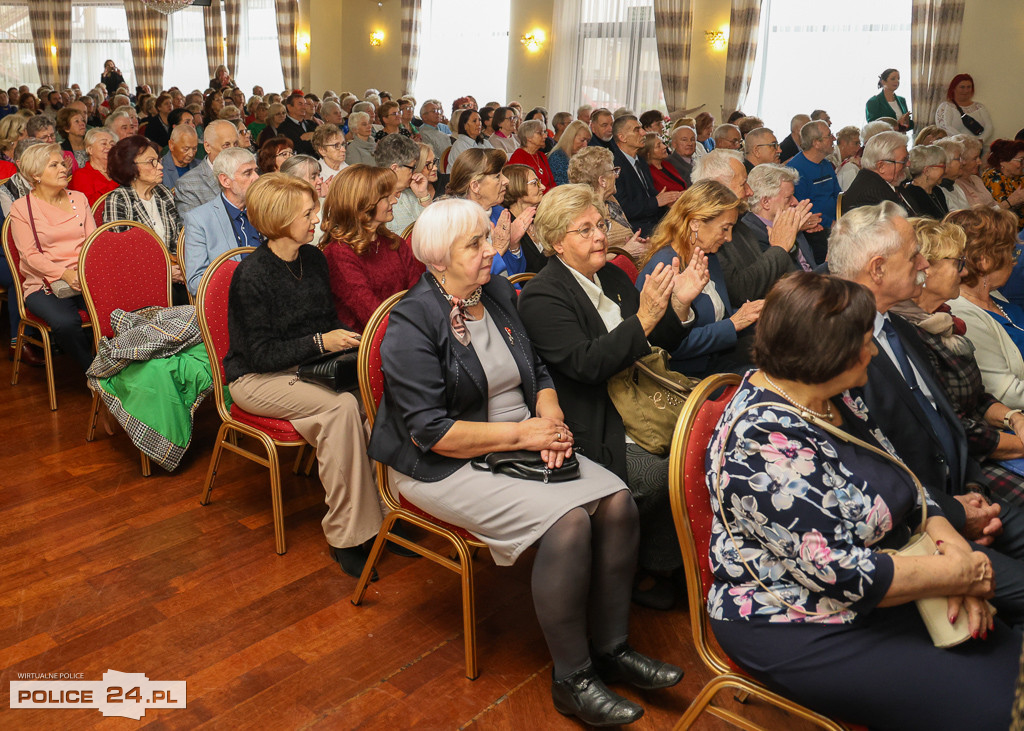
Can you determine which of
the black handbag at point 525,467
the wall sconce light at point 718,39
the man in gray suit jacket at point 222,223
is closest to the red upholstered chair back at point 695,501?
the black handbag at point 525,467

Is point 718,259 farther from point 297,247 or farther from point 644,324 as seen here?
point 297,247

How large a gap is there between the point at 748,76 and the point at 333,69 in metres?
9.29

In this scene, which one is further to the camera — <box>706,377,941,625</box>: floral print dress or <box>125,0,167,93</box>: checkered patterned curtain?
<box>125,0,167,93</box>: checkered patterned curtain

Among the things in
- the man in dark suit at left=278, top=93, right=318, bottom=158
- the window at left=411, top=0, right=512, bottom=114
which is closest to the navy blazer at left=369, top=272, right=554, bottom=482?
the man in dark suit at left=278, top=93, right=318, bottom=158

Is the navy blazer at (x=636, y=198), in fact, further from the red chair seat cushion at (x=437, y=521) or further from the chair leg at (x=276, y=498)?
the red chair seat cushion at (x=437, y=521)

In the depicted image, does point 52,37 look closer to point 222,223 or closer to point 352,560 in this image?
point 222,223

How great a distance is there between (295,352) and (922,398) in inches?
74.1

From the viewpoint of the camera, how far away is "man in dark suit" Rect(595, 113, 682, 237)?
5.98m

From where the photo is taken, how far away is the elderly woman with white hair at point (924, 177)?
5391 millimetres

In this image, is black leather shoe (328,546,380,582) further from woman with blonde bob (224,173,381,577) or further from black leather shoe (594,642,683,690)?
black leather shoe (594,642,683,690)

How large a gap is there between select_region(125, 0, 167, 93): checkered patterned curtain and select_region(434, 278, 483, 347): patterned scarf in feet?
62.0

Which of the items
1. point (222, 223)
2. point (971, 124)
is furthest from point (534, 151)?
point (971, 124)

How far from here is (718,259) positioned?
331cm

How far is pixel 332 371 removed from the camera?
269cm
